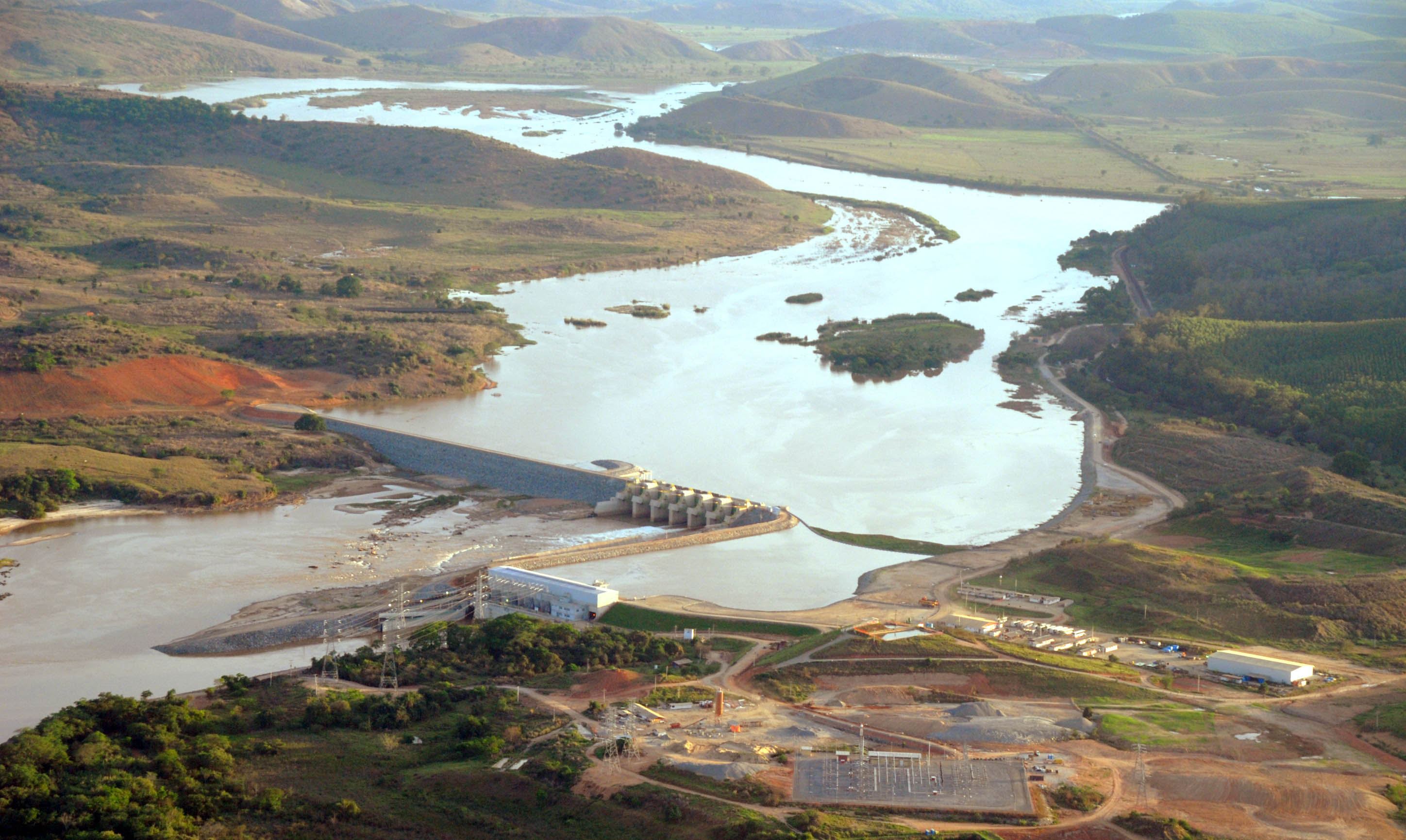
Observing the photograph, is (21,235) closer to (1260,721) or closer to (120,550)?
(120,550)

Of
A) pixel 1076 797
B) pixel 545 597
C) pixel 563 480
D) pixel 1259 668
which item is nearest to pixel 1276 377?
pixel 563 480

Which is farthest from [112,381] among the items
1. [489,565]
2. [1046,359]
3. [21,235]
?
[1046,359]

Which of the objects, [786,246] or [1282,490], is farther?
[786,246]

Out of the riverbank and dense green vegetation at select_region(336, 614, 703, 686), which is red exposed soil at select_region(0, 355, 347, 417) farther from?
the riverbank

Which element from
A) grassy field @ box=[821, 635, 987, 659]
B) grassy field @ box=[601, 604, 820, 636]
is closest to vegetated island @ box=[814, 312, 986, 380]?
grassy field @ box=[601, 604, 820, 636]

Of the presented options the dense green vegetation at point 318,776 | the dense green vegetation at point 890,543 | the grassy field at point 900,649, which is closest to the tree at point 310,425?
the dense green vegetation at point 890,543
